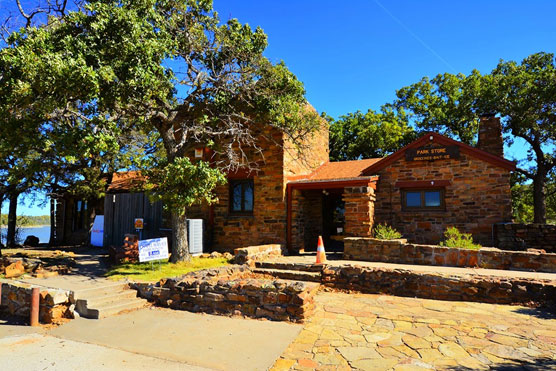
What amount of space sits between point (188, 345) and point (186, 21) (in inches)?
365

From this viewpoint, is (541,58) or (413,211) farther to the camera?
(541,58)

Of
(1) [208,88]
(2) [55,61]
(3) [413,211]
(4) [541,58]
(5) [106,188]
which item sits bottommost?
(3) [413,211]

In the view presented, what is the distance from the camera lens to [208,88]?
10.8 meters

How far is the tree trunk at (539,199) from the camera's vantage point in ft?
57.9

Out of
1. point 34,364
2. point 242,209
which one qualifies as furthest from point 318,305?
point 242,209

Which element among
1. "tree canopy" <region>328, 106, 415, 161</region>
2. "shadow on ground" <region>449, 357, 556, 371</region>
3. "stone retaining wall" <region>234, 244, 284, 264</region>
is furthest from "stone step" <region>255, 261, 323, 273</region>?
"tree canopy" <region>328, 106, 415, 161</region>

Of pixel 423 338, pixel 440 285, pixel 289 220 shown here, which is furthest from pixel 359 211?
pixel 423 338

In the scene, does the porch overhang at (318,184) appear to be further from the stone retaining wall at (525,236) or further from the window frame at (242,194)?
the stone retaining wall at (525,236)

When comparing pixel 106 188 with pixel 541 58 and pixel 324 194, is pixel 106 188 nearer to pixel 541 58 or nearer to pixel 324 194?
pixel 324 194

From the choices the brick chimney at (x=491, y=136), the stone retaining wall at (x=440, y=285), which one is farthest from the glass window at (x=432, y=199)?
the stone retaining wall at (x=440, y=285)

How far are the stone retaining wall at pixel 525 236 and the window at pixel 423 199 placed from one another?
194 cm

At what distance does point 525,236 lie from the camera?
1114 cm

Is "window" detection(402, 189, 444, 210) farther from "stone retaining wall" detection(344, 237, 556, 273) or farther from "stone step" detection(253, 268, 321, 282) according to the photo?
"stone step" detection(253, 268, 321, 282)

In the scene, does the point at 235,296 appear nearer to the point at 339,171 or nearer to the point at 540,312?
the point at 540,312
